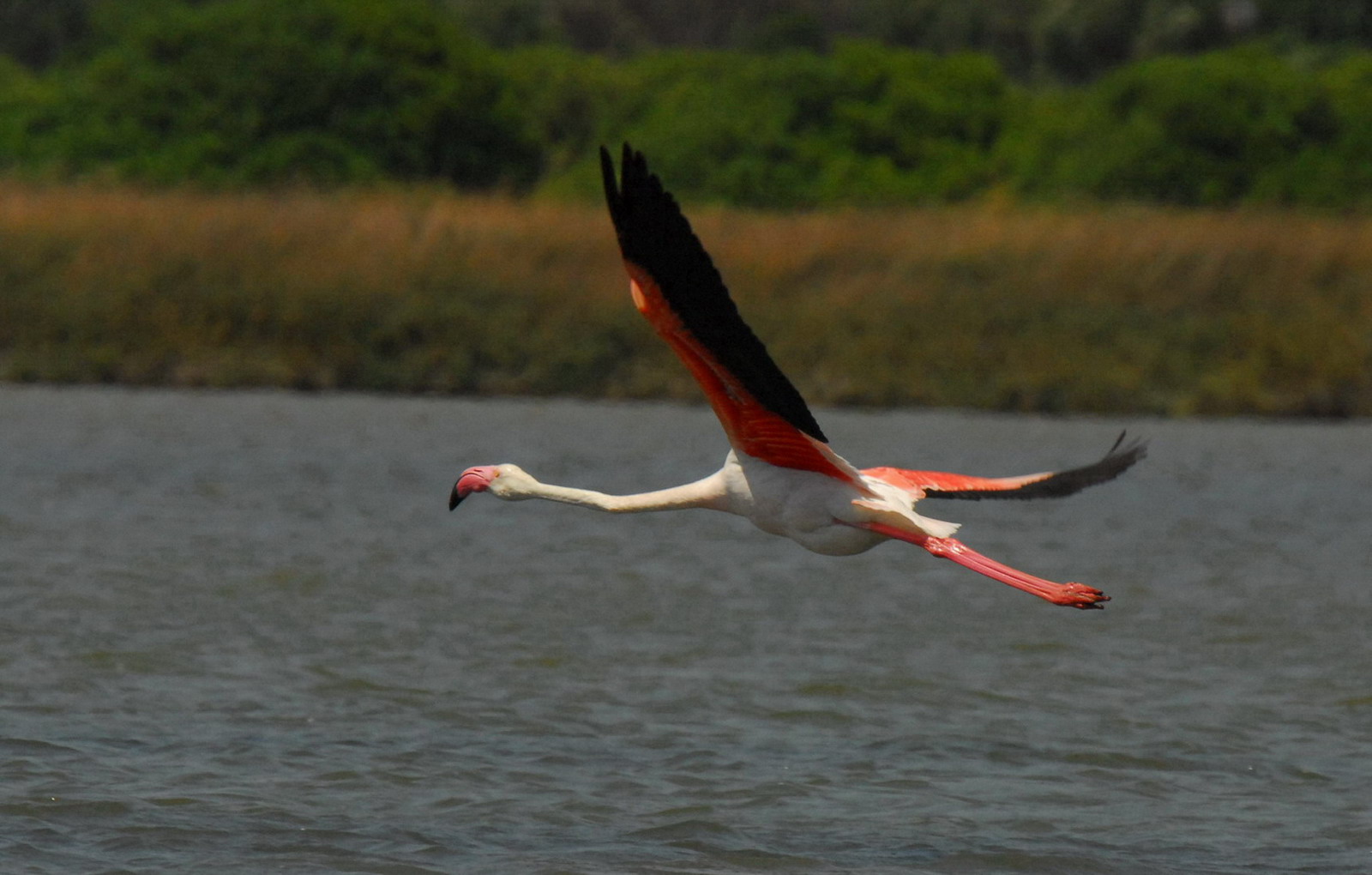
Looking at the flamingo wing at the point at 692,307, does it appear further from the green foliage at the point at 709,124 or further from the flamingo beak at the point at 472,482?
the green foliage at the point at 709,124

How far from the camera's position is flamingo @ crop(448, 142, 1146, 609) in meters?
6.90

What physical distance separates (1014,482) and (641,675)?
3.11 m

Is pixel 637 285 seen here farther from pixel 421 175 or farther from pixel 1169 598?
pixel 421 175

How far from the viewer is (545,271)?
22.3 metres

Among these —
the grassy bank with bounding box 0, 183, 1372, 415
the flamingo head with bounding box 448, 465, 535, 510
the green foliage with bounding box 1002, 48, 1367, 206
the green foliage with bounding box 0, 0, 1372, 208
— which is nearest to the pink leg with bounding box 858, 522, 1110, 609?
the flamingo head with bounding box 448, 465, 535, 510

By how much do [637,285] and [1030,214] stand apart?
59.5 feet

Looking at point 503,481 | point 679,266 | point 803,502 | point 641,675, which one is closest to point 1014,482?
point 803,502

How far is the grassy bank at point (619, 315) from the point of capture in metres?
21.5

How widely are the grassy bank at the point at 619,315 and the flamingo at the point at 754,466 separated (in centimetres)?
1287

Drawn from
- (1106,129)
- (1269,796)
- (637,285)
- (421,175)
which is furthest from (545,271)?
(637,285)

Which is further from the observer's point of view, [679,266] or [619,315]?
[619,315]

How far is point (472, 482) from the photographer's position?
27.4ft

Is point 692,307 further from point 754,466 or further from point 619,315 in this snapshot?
point 619,315

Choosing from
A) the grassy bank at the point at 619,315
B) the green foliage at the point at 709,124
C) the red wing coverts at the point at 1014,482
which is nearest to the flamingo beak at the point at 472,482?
the red wing coverts at the point at 1014,482
